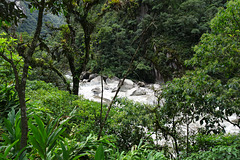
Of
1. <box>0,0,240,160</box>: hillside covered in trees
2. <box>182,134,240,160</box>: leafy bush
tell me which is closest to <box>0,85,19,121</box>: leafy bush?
<box>0,0,240,160</box>: hillside covered in trees

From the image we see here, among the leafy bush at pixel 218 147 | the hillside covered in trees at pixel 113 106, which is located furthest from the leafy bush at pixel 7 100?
the leafy bush at pixel 218 147

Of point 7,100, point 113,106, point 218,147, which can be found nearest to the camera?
point 218,147

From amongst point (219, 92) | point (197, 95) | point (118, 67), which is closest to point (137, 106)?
point (197, 95)

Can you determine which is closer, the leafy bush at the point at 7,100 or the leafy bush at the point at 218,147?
the leafy bush at the point at 218,147

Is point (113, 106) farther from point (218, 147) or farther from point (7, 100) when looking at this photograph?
point (218, 147)

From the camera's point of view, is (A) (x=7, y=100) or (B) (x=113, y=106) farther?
(B) (x=113, y=106)

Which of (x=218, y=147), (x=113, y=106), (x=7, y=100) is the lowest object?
(x=218, y=147)

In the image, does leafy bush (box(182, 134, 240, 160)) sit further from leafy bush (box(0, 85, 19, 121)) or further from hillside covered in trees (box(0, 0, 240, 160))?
leafy bush (box(0, 85, 19, 121))

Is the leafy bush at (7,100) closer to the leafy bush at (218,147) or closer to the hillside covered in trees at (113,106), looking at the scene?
the hillside covered in trees at (113,106)

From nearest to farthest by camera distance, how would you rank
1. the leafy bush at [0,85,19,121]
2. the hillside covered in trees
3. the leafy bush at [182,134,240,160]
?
the hillside covered in trees, the leafy bush at [182,134,240,160], the leafy bush at [0,85,19,121]

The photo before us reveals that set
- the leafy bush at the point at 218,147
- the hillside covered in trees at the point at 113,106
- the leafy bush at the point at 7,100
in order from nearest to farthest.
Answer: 1. the hillside covered in trees at the point at 113,106
2. the leafy bush at the point at 218,147
3. the leafy bush at the point at 7,100

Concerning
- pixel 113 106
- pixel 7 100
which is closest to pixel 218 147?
pixel 113 106

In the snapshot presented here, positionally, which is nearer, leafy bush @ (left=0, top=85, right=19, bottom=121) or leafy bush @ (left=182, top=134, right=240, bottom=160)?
leafy bush @ (left=182, top=134, right=240, bottom=160)

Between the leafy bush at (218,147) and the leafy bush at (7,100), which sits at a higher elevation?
the leafy bush at (7,100)
